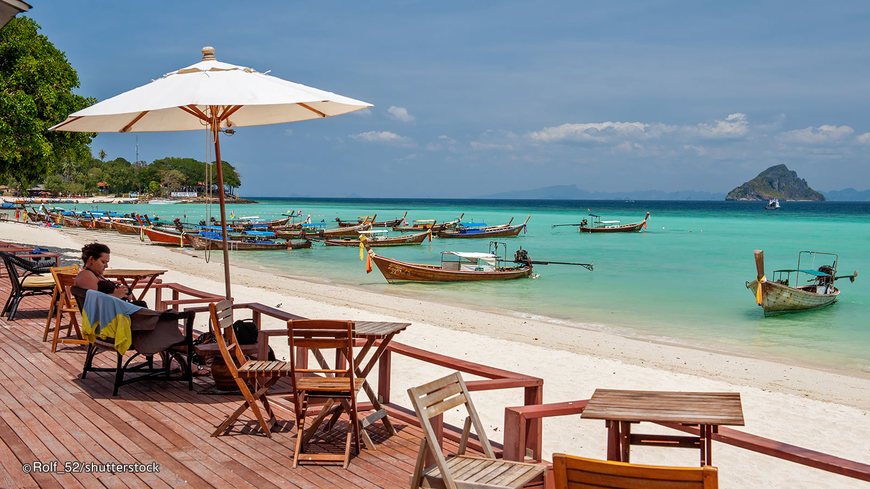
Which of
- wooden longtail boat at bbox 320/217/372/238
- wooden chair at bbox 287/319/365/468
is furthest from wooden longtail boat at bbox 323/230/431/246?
wooden chair at bbox 287/319/365/468

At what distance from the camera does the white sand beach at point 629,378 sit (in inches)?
257

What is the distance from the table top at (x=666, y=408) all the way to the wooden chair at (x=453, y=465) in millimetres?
471

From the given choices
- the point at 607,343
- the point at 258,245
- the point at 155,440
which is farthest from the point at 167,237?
the point at 155,440

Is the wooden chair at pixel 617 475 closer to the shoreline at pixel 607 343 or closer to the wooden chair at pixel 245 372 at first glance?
the wooden chair at pixel 245 372

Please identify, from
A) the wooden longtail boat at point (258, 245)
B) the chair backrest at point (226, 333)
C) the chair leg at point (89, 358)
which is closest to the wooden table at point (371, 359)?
the chair backrest at point (226, 333)

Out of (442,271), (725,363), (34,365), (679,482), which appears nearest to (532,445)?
(679,482)

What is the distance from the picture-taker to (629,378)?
388 inches

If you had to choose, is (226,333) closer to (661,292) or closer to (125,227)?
(661,292)

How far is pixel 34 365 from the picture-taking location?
6227 millimetres

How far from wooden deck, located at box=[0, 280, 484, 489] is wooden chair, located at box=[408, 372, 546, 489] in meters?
0.69

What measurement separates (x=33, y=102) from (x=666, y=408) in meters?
15.8

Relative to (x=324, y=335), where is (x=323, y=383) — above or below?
below

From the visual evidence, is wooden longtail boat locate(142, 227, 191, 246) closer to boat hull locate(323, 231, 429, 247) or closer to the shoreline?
boat hull locate(323, 231, 429, 247)

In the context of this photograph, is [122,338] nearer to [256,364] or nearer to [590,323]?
[256,364]
